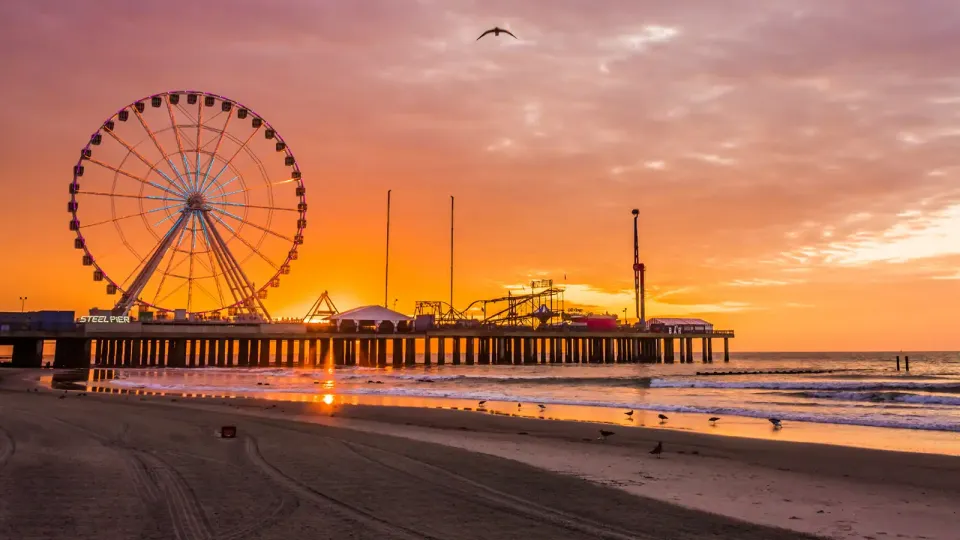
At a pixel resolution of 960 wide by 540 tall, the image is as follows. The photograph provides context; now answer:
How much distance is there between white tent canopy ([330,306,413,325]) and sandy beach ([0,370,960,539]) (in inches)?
3129

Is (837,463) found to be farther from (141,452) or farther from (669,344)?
(669,344)

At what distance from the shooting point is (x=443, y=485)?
9898 millimetres

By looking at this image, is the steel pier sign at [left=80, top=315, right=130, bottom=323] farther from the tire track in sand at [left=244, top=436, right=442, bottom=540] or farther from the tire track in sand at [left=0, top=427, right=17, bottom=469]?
the tire track in sand at [left=244, top=436, right=442, bottom=540]

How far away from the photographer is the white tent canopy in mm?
97000

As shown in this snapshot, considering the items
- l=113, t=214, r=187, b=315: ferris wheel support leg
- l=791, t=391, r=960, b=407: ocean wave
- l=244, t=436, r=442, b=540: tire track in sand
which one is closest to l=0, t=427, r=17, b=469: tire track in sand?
l=244, t=436, r=442, b=540: tire track in sand

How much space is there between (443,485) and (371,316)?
3490 inches

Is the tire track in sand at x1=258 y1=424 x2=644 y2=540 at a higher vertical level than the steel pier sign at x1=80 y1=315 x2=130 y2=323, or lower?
lower

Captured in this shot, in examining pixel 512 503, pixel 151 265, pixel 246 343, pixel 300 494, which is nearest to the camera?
pixel 512 503

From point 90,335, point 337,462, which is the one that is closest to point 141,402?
point 337,462

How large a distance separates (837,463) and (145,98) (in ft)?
221

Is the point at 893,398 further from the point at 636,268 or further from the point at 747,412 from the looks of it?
the point at 636,268

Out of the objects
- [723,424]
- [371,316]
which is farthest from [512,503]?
[371,316]

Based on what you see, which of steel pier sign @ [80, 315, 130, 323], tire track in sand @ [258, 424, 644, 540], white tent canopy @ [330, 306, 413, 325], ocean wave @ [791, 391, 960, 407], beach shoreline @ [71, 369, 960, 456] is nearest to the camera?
tire track in sand @ [258, 424, 644, 540]

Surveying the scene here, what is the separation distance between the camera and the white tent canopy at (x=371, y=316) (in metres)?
97.0
